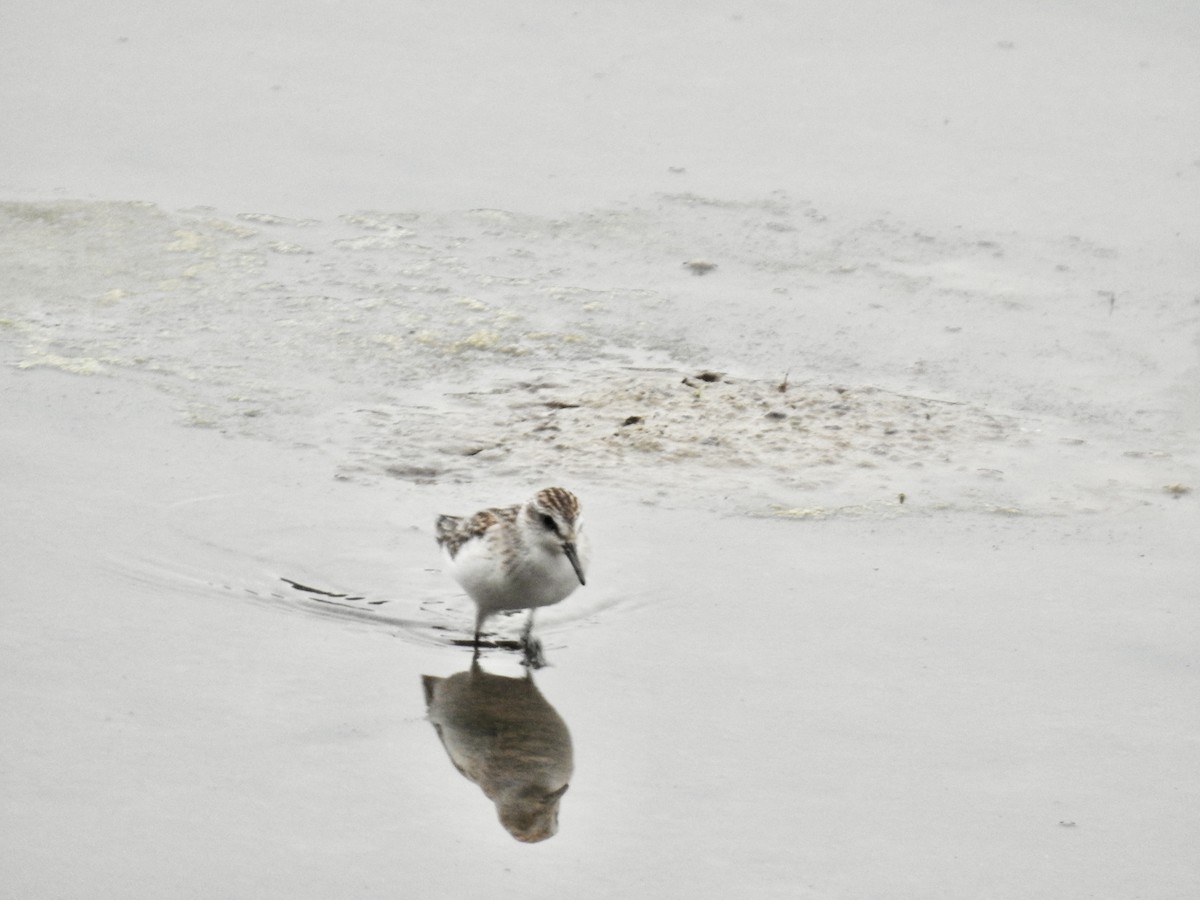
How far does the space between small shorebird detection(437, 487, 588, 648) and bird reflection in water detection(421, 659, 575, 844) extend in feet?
0.99

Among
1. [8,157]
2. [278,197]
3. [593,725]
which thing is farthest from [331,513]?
[8,157]

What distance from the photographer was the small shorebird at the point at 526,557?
21.8 ft

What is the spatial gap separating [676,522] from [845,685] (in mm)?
1597

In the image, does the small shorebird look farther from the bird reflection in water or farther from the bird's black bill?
the bird reflection in water

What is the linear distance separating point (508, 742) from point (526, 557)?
2.68 ft

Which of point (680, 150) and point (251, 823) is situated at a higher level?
point (680, 150)

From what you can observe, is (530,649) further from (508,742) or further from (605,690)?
(508,742)

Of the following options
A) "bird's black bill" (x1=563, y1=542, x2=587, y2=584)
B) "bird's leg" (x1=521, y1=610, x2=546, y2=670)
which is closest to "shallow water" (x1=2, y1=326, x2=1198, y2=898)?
"bird's leg" (x1=521, y1=610, x2=546, y2=670)

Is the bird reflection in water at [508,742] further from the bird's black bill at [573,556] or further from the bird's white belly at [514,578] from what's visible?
the bird's black bill at [573,556]

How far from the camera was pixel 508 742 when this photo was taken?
612cm

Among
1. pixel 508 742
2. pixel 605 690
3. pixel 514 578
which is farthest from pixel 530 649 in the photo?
pixel 508 742

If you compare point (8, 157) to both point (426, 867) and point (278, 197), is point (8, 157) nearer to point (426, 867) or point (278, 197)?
point (278, 197)

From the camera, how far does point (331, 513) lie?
25.5 feet

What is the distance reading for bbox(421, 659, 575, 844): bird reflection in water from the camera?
18.6ft
